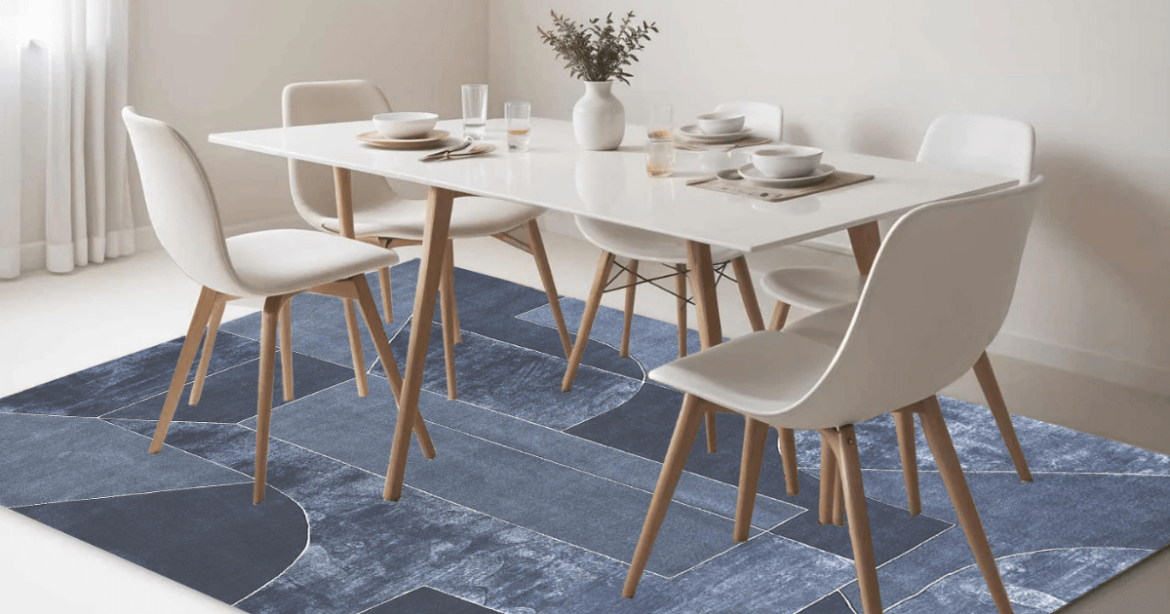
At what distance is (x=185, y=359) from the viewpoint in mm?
2785

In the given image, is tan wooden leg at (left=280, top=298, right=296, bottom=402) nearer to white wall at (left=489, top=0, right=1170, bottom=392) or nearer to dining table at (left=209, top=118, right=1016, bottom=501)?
dining table at (left=209, top=118, right=1016, bottom=501)

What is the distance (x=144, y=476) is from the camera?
2730mm

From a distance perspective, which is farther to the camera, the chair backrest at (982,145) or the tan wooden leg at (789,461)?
the chair backrest at (982,145)

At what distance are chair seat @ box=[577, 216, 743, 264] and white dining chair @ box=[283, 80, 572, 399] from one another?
200mm

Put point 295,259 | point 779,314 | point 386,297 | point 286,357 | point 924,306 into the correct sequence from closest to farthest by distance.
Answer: point 924,306, point 295,259, point 779,314, point 286,357, point 386,297

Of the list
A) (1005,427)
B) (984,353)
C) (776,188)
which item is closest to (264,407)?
(776,188)

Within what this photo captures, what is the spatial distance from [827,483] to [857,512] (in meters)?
0.53

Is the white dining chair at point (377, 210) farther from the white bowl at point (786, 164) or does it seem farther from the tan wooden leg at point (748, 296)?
the white bowl at point (786, 164)

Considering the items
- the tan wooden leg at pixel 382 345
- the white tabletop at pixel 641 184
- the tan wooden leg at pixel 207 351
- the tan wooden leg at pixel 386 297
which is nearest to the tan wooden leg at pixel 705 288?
the white tabletop at pixel 641 184

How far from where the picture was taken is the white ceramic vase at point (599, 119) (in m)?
2.78

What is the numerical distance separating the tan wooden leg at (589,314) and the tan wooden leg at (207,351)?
3.02 feet

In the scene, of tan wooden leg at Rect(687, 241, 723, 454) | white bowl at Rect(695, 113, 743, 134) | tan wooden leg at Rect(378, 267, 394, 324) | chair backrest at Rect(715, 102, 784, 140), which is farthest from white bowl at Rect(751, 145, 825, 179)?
tan wooden leg at Rect(378, 267, 394, 324)

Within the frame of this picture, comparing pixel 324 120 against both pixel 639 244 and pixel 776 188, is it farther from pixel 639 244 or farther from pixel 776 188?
pixel 776 188

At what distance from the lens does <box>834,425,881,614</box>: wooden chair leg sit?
198 centimetres
